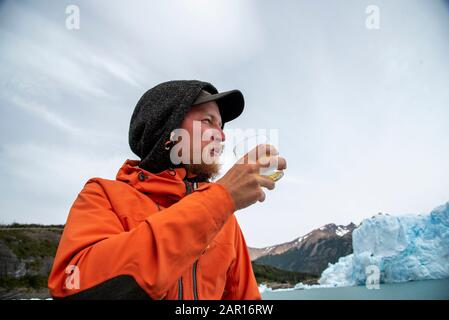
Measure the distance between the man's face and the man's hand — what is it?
40 cm

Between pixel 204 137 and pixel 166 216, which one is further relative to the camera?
pixel 204 137

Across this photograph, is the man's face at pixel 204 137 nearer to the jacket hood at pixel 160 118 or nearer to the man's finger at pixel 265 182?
the jacket hood at pixel 160 118

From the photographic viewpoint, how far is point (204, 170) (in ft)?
4.62

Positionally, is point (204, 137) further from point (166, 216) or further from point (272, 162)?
point (166, 216)

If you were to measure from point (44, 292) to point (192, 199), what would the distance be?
81.7 ft

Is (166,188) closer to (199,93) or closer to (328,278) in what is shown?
(199,93)

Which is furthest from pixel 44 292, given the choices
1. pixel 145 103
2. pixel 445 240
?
pixel 445 240

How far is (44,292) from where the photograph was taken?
20.8 metres

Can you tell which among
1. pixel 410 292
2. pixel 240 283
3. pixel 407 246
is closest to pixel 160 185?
pixel 240 283

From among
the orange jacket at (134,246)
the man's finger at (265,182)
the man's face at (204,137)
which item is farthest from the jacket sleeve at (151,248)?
the man's face at (204,137)

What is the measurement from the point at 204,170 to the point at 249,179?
54 cm

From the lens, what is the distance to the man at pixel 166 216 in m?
0.76

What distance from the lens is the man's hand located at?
2.88 feet

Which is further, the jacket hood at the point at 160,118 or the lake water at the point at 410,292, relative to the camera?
the lake water at the point at 410,292
